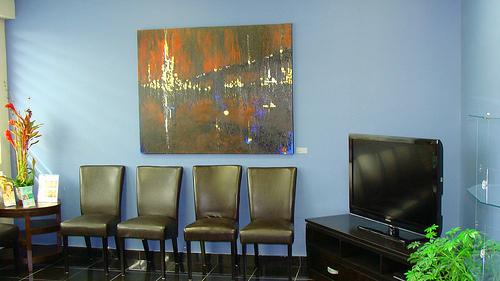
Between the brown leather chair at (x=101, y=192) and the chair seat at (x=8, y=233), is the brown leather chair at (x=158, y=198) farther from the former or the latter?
the chair seat at (x=8, y=233)

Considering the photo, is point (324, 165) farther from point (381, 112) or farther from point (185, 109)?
point (185, 109)

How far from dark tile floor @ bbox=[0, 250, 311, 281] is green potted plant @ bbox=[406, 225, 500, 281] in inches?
81.8

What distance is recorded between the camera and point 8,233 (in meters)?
4.81

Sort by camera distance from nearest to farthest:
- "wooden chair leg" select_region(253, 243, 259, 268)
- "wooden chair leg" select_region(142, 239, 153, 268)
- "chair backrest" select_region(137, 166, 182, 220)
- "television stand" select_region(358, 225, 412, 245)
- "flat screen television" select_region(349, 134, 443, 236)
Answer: "flat screen television" select_region(349, 134, 443, 236)
"television stand" select_region(358, 225, 412, 245)
"wooden chair leg" select_region(253, 243, 259, 268)
"chair backrest" select_region(137, 166, 182, 220)
"wooden chair leg" select_region(142, 239, 153, 268)

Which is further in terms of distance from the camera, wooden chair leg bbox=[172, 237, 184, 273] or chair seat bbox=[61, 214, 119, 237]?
wooden chair leg bbox=[172, 237, 184, 273]

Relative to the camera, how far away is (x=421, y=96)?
4.65 meters

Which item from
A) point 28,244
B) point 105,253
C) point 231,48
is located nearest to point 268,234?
point 105,253

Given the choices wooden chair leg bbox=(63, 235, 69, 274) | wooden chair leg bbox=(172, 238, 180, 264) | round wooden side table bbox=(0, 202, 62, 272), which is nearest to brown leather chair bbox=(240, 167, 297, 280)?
wooden chair leg bbox=(172, 238, 180, 264)

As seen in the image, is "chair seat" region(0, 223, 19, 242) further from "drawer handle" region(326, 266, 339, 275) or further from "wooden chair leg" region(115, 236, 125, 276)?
"drawer handle" region(326, 266, 339, 275)

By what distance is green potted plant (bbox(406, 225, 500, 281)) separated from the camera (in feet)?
8.10

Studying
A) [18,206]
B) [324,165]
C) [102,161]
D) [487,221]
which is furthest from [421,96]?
[18,206]

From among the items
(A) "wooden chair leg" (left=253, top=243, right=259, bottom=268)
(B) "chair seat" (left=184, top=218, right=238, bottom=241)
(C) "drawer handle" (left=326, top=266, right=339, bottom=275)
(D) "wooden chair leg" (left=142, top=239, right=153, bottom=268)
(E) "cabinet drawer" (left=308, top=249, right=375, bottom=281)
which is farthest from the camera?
(D) "wooden chair leg" (left=142, top=239, right=153, bottom=268)

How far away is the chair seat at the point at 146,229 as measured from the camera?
15.1 ft

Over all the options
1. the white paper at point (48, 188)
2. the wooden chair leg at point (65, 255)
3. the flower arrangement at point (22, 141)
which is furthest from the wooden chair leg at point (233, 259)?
the flower arrangement at point (22, 141)
